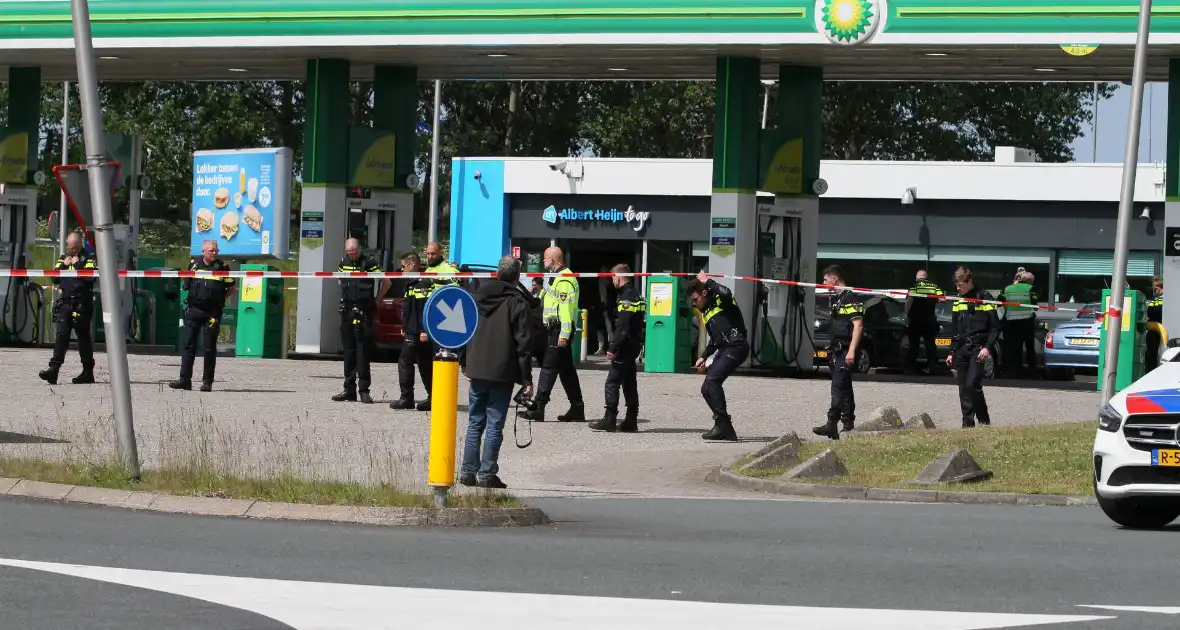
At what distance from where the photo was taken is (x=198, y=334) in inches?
903

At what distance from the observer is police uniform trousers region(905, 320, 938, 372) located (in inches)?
1310

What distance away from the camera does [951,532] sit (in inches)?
496

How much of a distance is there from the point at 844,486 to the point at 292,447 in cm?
467

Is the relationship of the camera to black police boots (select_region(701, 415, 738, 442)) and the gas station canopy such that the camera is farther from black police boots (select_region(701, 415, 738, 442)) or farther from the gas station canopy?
the gas station canopy

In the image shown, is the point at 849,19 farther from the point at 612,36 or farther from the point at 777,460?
the point at 777,460

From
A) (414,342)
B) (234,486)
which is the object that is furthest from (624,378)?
(234,486)

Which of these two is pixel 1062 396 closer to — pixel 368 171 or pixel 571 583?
→ pixel 368 171

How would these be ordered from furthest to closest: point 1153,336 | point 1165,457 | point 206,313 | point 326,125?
1. point 326,125
2. point 1153,336
3. point 206,313
4. point 1165,457

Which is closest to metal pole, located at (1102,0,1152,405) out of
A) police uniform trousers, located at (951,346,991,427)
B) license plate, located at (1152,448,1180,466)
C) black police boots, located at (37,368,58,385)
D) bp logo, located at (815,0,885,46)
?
police uniform trousers, located at (951,346,991,427)

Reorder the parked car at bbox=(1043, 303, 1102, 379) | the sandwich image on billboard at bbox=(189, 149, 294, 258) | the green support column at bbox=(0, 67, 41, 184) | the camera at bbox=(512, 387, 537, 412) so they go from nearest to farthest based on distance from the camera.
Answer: the camera at bbox=(512, 387, 537, 412) < the parked car at bbox=(1043, 303, 1102, 379) < the sandwich image on billboard at bbox=(189, 149, 294, 258) < the green support column at bbox=(0, 67, 41, 184)

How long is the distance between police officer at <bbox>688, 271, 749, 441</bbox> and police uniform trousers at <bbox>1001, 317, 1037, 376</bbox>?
1304cm

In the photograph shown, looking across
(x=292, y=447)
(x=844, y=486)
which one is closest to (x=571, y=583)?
(x=844, y=486)

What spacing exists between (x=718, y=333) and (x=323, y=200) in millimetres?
13936

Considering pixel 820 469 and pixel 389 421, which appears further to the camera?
pixel 389 421
